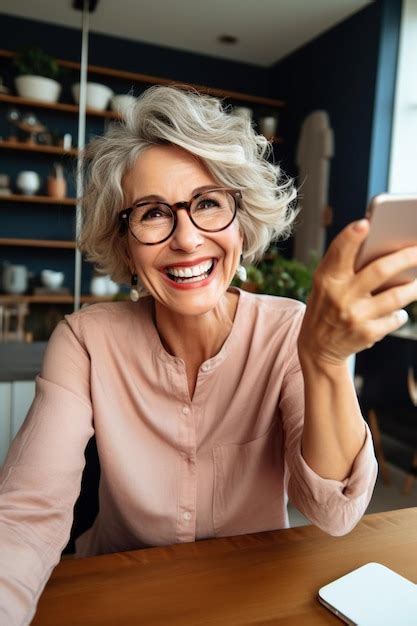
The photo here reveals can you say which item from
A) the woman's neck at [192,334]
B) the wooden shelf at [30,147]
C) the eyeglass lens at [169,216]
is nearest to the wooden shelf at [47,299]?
the wooden shelf at [30,147]

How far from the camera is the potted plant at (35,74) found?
422 cm

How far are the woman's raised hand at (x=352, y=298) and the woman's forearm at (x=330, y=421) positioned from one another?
55 mm

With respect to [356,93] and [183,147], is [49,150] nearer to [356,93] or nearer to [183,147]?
[356,93]

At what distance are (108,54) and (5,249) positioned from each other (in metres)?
2.04

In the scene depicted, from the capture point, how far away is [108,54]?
4863 mm

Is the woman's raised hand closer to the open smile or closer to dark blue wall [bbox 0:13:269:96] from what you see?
the open smile

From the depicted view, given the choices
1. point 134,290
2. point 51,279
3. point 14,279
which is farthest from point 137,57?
point 134,290

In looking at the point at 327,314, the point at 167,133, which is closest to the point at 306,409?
the point at 327,314

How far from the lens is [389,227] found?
566 mm

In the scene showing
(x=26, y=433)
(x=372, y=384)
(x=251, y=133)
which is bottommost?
(x=372, y=384)

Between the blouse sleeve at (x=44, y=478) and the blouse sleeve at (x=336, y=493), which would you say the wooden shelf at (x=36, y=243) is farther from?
the blouse sleeve at (x=336, y=493)

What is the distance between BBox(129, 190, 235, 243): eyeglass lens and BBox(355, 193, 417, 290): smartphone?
49cm

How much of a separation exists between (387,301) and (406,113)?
4.06m

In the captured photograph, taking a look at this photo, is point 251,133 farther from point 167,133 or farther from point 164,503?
point 164,503
